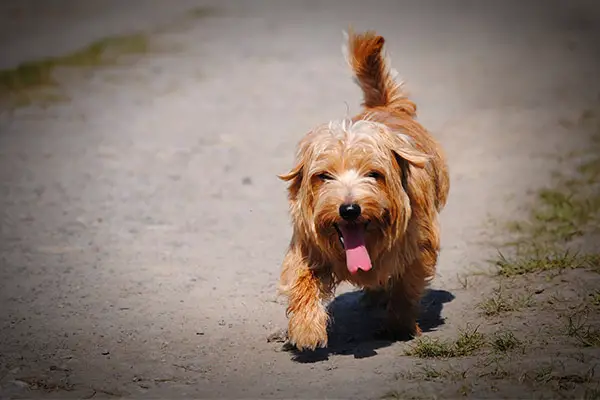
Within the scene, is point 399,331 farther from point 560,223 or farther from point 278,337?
point 560,223

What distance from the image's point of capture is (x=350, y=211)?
5.05 metres

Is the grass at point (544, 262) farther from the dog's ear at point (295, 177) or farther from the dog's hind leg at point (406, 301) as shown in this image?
the dog's ear at point (295, 177)

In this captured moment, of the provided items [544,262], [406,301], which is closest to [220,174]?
[544,262]

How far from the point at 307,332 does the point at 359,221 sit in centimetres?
69

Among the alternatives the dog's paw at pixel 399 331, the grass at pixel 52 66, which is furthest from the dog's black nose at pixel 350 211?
the grass at pixel 52 66

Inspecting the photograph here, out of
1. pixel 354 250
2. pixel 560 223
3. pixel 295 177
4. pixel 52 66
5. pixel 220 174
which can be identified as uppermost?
pixel 52 66

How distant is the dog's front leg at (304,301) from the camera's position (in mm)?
5277

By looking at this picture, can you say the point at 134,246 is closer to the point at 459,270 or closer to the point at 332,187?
the point at 459,270

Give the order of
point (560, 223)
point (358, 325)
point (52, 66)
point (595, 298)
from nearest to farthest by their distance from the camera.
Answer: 1. point (595, 298)
2. point (358, 325)
3. point (560, 223)
4. point (52, 66)

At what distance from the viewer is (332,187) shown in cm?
512

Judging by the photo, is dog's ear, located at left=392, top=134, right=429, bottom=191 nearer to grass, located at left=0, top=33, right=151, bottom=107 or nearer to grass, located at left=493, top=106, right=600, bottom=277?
grass, located at left=493, top=106, right=600, bottom=277

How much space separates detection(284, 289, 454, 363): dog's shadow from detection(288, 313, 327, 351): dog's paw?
20 cm

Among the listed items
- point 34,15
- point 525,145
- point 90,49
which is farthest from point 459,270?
point 34,15

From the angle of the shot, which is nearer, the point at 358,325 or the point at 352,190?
the point at 352,190
